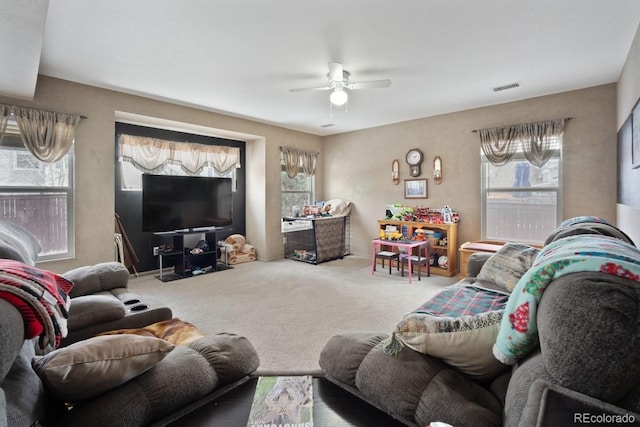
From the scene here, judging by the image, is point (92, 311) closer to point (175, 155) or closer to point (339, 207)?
point (175, 155)

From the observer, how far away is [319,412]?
3.35 feet

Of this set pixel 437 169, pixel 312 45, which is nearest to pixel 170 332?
pixel 312 45

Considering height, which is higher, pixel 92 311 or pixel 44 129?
pixel 44 129

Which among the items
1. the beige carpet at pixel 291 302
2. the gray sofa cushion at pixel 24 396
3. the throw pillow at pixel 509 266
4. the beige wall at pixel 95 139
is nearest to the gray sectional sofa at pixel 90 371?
the gray sofa cushion at pixel 24 396

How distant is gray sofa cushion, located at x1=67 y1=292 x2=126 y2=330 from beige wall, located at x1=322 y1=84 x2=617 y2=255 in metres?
4.73

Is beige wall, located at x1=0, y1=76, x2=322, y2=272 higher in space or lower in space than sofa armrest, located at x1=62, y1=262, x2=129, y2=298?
higher

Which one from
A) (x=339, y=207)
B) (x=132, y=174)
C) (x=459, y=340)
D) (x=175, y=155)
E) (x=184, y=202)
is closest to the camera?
(x=459, y=340)

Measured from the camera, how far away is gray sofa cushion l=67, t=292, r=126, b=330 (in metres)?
1.82

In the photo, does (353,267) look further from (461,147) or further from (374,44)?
(374,44)

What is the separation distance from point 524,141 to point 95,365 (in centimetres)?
505

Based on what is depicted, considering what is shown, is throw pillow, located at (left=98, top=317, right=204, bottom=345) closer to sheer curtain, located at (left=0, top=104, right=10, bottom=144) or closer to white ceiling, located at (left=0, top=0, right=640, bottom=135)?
white ceiling, located at (left=0, top=0, right=640, bottom=135)

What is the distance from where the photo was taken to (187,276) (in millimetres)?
4688

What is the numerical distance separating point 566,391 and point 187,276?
4.82 meters

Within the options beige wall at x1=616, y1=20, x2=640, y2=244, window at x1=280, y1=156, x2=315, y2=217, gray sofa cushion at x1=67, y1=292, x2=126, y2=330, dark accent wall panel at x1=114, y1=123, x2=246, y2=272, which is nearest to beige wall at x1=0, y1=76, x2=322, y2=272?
dark accent wall panel at x1=114, y1=123, x2=246, y2=272
